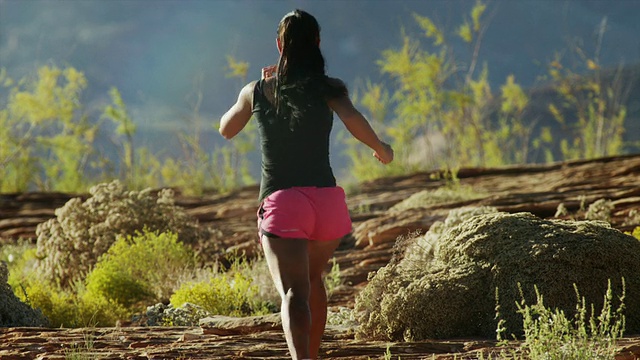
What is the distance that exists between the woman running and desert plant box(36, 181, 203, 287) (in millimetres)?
6926

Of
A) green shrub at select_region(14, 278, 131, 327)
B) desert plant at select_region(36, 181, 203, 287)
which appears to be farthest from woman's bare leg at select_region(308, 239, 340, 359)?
desert plant at select_region(36, 181, 203, 287)

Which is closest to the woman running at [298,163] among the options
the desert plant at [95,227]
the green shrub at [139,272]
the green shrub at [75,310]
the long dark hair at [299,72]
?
the long dark hair at [299,72]

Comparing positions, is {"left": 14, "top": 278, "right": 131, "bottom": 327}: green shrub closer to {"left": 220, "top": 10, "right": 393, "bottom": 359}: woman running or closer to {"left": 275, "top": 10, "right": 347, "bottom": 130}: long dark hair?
{"left": 220, "top": 10, "right": 393, "bottom": 359}: woman running

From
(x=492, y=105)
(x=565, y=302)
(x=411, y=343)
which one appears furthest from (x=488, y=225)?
(x=492, y=105)

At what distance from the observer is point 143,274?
386 inches

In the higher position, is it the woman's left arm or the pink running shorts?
the woman's left arm

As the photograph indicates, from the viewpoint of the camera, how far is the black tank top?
3.92 metres

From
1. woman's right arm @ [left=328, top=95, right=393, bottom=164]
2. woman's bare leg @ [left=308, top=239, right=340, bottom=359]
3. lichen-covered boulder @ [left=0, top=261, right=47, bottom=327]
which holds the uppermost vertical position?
woman's right arm @ [left=328, top=95, right=393, bottom=164]

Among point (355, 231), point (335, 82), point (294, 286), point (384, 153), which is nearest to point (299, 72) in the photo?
point (335, 82)

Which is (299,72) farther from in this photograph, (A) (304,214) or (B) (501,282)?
(B) (501,282)

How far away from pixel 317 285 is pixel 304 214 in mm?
475

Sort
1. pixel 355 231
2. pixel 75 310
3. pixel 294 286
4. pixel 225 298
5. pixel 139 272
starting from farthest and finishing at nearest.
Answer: pixel 355 231
pixel 139 272
pixel 75 310
pixel 225 298
pixel 294 286

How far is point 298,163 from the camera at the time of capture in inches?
155

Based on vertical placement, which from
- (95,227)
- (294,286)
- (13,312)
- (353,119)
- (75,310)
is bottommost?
(75,310)
